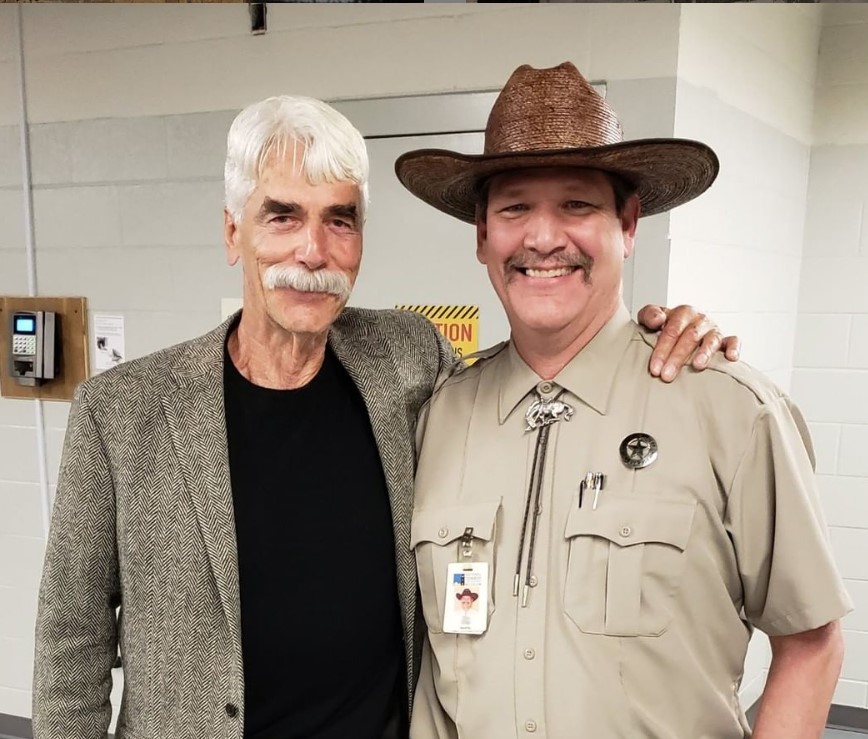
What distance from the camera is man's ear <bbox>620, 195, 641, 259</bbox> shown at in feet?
4.42

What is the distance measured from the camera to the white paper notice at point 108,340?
8.56 feet

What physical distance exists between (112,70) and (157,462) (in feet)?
5.96

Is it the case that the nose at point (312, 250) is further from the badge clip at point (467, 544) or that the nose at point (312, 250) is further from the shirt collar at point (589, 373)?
the badge clip at point (467, 544)

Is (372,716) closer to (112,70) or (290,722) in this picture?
(290,722)

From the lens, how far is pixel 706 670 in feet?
3.90

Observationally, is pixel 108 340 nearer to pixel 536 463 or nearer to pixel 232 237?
pixel 232 237

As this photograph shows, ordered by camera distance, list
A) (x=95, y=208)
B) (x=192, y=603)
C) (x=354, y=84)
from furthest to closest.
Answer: (x=95, y=208), (x=354, y=84), (x=192, y=603)

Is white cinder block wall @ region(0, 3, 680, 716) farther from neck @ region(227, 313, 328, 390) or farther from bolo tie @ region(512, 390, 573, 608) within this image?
neck @ region(227, 313, 328, 390)

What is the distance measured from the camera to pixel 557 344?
1.32 metres

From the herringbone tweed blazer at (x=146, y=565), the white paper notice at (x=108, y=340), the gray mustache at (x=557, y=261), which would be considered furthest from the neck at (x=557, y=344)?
the white paper notice at (x=108, y=340)

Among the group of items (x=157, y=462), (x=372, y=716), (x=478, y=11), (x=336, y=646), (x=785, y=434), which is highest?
(x=478, y=11)

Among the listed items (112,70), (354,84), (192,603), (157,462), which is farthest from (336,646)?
(112,70)

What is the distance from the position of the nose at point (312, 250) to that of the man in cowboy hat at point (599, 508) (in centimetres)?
24

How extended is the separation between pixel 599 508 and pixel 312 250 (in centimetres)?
67
